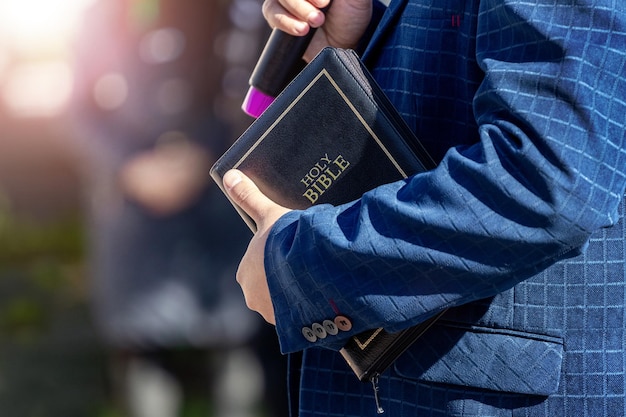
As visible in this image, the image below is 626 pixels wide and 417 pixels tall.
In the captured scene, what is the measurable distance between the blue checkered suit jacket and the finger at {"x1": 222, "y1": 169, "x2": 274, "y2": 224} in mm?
69

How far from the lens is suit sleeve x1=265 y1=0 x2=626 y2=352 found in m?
1.00

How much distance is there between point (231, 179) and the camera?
1.25 metres

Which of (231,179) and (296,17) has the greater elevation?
(296,17)

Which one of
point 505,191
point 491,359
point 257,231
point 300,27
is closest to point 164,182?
point 300,27

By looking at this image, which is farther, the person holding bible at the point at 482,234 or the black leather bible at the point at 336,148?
the black leather bible at the point at 336,148

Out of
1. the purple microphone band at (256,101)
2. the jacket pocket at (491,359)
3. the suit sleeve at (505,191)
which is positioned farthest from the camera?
the purple microphone band at (256,101)

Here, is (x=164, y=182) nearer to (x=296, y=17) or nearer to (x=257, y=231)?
(x=296, y=17)

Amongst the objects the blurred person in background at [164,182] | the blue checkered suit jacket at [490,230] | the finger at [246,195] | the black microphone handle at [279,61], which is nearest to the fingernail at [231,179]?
the finger at [246,195]

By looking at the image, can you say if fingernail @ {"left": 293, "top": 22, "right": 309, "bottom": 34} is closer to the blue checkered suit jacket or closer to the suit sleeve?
the blue checkered suit jacket

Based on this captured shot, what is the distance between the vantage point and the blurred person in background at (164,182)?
271 cm

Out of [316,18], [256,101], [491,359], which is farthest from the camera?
[256,101]

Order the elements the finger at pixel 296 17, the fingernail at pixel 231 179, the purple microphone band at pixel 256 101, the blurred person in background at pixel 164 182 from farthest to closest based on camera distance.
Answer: the blurred person in background at pixel 164 182
the purple microphone band at pixel 256 101
the finger at pixel 296 17
the fingernail at pixel 231 179

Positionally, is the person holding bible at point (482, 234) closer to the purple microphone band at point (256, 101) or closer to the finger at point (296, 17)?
the finger at point (296, 17)

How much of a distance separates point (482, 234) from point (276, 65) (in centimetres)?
58
